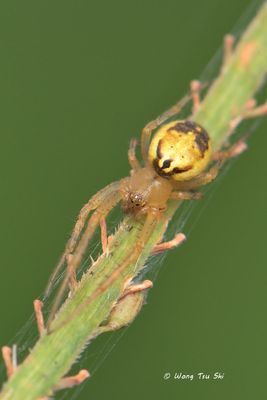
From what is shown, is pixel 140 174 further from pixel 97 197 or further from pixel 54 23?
pixel 54 23

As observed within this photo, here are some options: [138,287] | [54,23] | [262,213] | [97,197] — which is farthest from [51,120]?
[138,287]

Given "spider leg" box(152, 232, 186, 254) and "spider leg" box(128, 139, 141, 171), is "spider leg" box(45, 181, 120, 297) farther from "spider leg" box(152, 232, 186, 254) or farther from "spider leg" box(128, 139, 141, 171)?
"spider leg" box(152, 232, 186, 254)

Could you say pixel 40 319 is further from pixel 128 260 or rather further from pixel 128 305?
pixel 128 260

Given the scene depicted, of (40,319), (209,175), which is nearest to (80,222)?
(209,175)

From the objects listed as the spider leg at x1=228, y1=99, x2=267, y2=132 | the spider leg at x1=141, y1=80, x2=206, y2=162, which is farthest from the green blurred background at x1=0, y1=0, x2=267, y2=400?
the spider leg at x1=228, y1=99, x2=267, y2=132

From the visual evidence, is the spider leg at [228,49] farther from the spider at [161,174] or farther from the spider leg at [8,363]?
the spider leg at [8,363]

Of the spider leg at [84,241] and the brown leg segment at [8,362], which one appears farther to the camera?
the spider leg at [84,241]

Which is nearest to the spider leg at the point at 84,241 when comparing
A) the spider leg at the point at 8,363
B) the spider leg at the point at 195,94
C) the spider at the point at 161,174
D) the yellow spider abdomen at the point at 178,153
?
the spider at the point at 161,174
